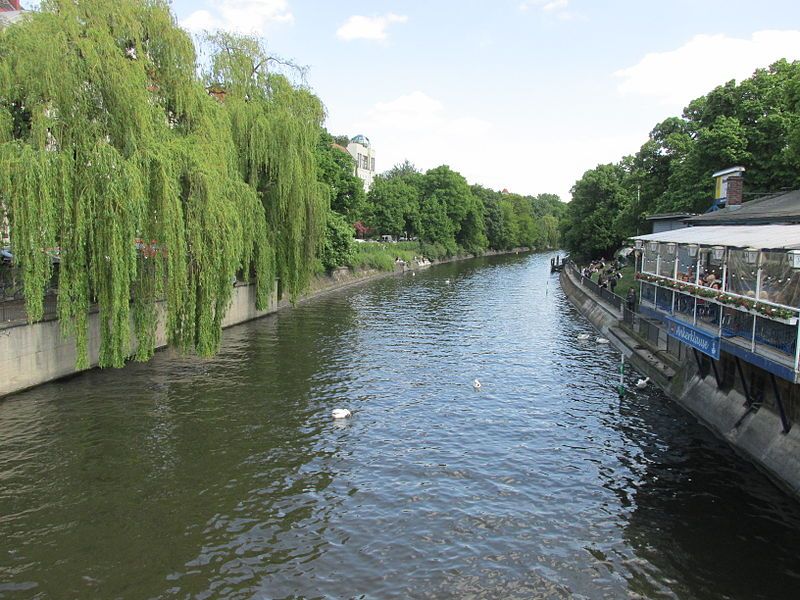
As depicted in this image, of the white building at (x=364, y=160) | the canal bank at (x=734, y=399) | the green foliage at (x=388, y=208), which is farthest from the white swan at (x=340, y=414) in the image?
the white building at (x=364, y=160)

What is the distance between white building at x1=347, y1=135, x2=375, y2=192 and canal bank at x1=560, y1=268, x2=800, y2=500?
7339 centimetres

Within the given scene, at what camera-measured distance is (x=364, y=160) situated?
325 feet

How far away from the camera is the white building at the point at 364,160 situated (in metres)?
95.3

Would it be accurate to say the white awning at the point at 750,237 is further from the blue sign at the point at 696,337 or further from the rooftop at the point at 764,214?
the blue sign at the point at 696,337

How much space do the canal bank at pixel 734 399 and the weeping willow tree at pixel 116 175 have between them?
52.7 feet

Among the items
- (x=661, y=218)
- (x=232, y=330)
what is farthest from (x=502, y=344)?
(x=232, y=330)

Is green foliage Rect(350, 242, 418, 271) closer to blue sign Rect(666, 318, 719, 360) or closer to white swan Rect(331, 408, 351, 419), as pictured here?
white swan Rect(331, 408, 351, 419)

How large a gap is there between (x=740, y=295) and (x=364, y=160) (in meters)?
88.0

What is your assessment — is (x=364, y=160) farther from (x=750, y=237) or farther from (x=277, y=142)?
(x=750, y=237)

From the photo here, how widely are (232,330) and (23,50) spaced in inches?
650

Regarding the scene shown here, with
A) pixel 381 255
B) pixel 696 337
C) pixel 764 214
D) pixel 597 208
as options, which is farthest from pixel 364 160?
pixel 696 337

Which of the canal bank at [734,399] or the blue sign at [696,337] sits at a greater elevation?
the blue sign at [696,337]

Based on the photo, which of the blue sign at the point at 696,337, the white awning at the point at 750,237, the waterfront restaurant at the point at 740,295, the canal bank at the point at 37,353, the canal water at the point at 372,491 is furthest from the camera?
the canal bank at the point at 37,353

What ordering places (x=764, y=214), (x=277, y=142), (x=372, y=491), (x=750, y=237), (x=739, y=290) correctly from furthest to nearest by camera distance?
(x=277, y=142) < (x=764, y=214) < (x=750, y=237) < (x=739, y=290) < (x=372, y=491)
